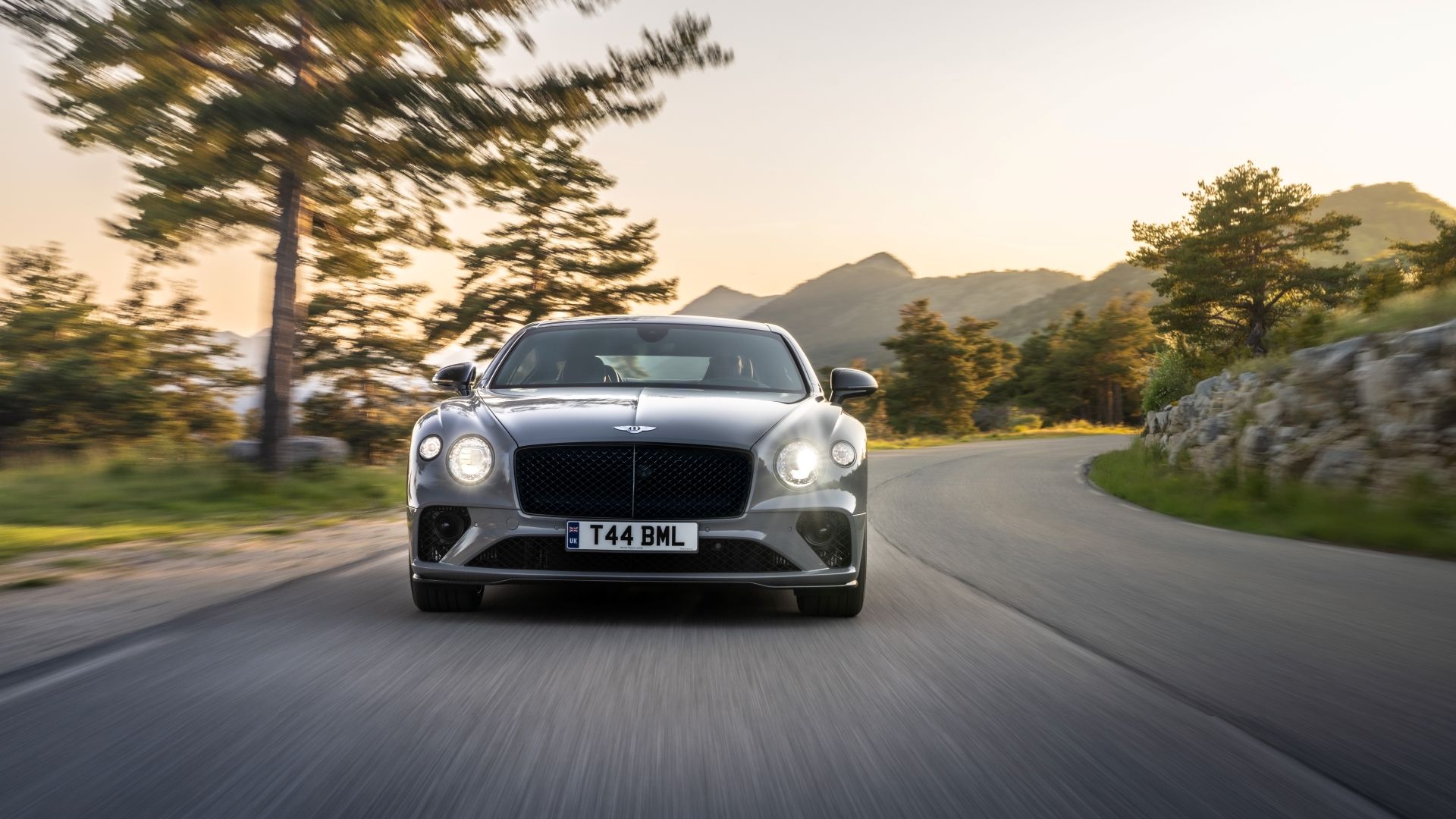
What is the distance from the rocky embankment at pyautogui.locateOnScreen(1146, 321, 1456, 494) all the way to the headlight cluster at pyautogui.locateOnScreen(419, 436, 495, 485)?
28.5 ft

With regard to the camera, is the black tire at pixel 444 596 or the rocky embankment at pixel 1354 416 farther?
the rocky embankment at pixel 1354 416

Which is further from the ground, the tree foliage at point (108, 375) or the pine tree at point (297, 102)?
the pine tree at point (297, 102)

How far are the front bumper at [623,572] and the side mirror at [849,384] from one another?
1.54m

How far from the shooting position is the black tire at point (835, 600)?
533 centimetres

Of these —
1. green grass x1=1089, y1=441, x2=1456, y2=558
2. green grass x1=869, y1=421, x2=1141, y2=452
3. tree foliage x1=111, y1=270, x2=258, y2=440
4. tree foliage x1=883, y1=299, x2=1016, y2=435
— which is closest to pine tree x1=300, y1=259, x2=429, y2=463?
tree foliage x1=111, y1=270, x2=258, y2=440

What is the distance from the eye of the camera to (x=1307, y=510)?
11.0 metres

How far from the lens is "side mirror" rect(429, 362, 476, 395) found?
21.1 ft

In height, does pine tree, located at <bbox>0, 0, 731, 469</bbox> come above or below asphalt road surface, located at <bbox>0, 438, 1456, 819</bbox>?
above

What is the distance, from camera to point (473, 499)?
199 inches

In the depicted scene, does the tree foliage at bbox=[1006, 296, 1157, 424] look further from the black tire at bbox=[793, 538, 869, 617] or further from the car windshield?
the black tire at bbox=[793, 538, 869, 617]

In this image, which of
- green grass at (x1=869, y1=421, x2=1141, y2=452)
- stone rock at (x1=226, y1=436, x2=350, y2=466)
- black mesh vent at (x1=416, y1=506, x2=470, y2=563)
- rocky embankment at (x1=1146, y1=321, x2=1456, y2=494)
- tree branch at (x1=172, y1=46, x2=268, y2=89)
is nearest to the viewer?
black mesh vent at (x1=416, y1=506, x2=470, y2=563)

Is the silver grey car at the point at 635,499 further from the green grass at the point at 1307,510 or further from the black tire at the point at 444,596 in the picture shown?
the green grass at the point at 1307,510

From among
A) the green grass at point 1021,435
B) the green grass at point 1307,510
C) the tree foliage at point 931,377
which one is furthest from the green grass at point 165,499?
the tree foliage at point 931,377

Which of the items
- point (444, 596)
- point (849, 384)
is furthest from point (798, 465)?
point (444, 596)
